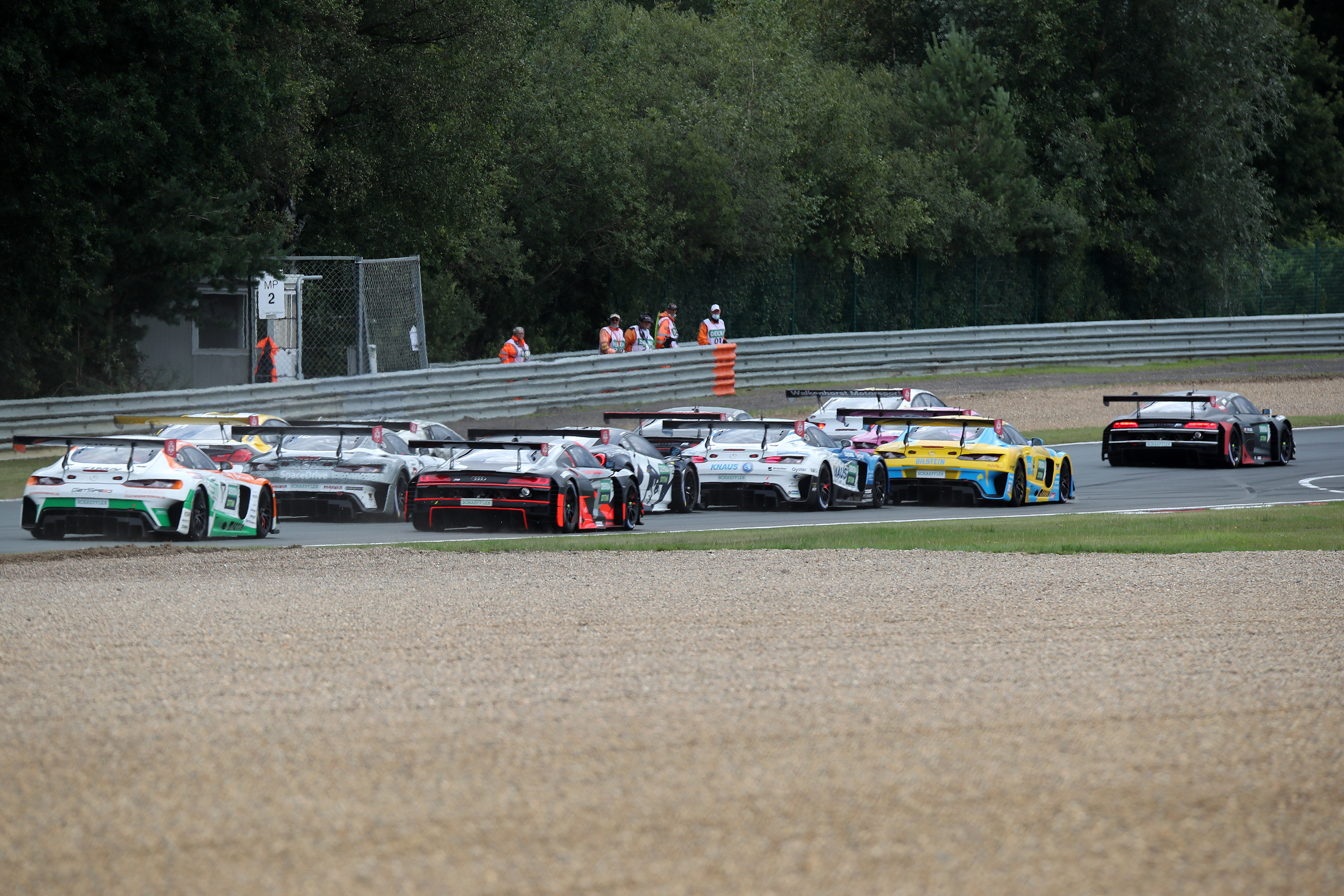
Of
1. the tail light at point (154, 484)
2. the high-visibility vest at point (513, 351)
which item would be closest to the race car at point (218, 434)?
the tail light at point (154, 484)

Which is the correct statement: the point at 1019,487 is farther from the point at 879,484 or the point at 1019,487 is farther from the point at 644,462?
the point at 644,462

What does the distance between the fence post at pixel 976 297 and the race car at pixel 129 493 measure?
97.3 ft

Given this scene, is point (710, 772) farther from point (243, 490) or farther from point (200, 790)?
point (243, 490)

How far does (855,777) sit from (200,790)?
2.40 metres

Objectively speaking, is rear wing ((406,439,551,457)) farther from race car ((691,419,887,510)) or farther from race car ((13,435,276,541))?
race car ((691,419,887,510))

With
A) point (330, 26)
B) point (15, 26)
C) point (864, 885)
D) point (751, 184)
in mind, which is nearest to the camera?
point (864, 885)

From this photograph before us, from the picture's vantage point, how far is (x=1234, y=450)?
1041 inches

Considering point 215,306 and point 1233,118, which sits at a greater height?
point 1233,118

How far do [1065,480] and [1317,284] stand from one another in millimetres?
27699

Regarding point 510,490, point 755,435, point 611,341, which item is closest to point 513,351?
point 611,341

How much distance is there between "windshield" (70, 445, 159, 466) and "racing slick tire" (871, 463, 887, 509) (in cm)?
946

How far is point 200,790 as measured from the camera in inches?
234

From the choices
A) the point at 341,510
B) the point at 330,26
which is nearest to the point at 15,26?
the point at 330,26

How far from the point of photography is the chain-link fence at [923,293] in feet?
128
